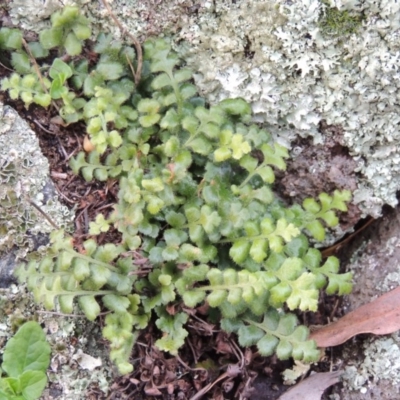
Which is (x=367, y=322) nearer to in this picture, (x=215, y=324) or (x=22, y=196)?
(x=215, y=324)

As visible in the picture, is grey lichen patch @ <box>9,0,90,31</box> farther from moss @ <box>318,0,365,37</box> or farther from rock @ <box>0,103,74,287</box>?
moss @ <box>318,0,365,37</box>

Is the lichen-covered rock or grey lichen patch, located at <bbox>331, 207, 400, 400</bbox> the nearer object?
the lichen-covered rock

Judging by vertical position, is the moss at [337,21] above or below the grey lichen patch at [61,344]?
above

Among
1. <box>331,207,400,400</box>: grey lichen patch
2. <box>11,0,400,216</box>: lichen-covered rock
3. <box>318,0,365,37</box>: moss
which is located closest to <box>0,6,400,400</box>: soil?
<box>331,207,400,400</box>: grey lichen patch

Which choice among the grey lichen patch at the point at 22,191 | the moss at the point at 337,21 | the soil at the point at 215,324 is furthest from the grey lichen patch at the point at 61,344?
the moss at the point at 337,21

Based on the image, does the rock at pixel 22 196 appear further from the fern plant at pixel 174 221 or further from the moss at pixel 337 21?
the moss at pixel 337 21

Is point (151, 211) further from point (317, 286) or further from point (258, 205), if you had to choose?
point (317, 286)

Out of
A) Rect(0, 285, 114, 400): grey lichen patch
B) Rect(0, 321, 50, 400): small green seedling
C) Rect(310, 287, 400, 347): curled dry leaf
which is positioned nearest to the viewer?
Rect(0, 321, 50, 400): small green seedling
